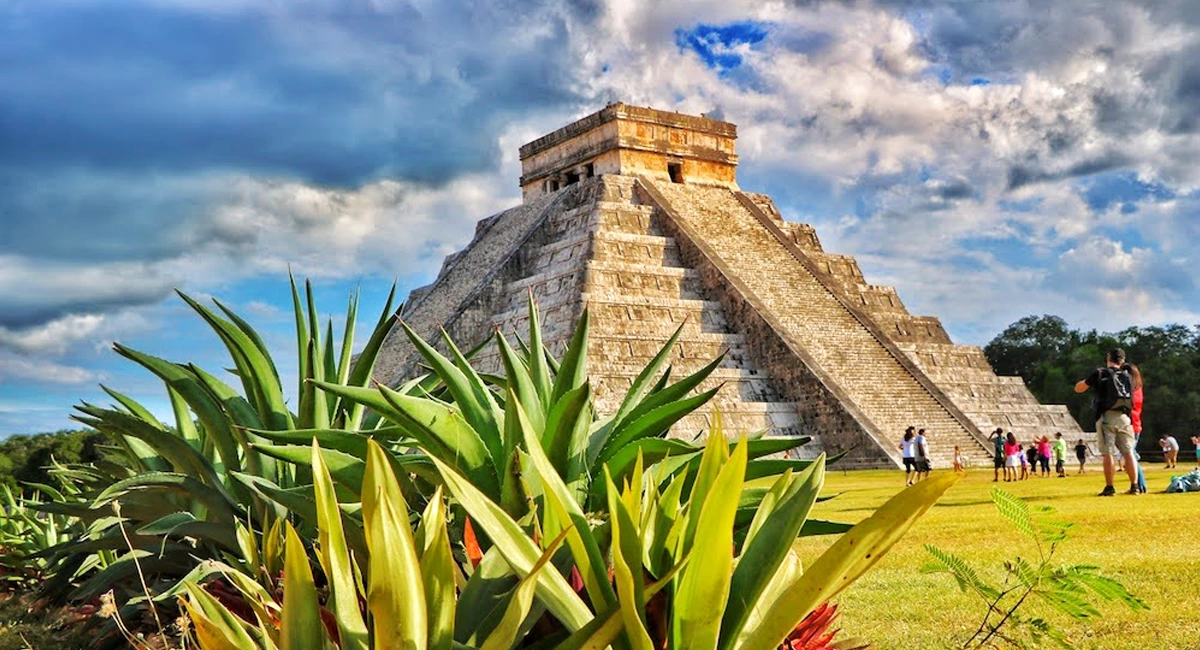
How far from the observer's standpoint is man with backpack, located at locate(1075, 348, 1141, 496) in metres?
8.98

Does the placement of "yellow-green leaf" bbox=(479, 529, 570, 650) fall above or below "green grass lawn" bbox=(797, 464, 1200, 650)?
above

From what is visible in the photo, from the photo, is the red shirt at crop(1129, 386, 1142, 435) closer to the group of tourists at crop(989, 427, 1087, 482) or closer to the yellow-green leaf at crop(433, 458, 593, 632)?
the group of tourists at crop(989, 427, 1087, 482)

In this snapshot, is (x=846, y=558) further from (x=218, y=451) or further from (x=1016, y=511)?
(x=218, y=451)

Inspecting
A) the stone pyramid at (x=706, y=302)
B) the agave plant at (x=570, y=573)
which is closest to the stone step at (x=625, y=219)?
the stone pyramid at (x=706, y=302)

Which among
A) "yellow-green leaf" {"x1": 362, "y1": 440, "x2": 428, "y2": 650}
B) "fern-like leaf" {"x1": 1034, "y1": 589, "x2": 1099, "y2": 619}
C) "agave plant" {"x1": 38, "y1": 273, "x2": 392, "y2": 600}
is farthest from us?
"agave plant" {"x1": 38, "y1": 273, "x2": 392, "y2": 600}

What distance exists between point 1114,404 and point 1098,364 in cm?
2925

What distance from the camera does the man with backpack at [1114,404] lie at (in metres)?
8.98

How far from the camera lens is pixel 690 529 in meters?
1.49

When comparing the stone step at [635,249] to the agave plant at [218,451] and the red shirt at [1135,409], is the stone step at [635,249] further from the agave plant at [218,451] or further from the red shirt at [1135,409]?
the agave plant at [218,451]

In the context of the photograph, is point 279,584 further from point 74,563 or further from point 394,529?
point 74,563

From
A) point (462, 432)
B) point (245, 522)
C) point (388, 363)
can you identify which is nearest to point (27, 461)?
point (388, 363)

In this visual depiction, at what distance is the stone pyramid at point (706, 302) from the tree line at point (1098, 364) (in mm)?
4988

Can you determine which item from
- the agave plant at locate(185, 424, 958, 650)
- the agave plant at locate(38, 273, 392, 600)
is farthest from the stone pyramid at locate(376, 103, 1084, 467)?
the agave plant at locate(185, 424, 958, 650)

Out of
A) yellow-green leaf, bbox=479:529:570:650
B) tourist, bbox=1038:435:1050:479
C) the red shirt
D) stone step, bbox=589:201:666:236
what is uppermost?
stone step, bbox=589:201:666:236
